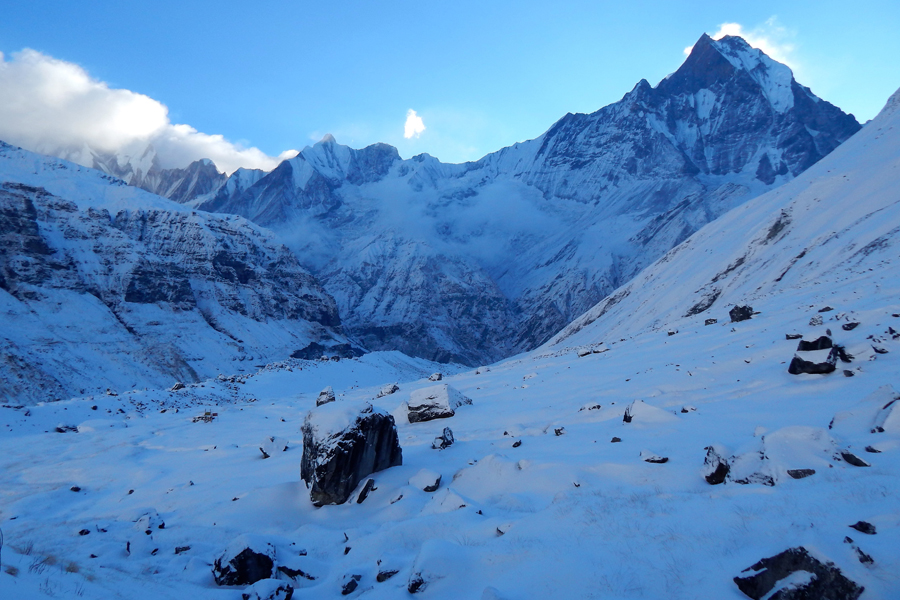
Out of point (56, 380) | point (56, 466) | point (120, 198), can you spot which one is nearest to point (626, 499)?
point (56, 466)

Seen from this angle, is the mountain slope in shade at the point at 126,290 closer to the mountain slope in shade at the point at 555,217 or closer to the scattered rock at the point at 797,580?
the mountain slope in shade at the point at 555,217

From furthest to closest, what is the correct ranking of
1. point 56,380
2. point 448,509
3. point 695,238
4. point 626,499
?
point 695,238 → point 56,380 → point 448,509 → point 626,499

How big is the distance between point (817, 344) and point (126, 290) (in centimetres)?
9303

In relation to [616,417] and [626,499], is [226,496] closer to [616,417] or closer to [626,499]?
[626,499]

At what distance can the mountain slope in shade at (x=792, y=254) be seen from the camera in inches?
1071

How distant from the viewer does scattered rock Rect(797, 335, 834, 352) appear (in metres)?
12.9

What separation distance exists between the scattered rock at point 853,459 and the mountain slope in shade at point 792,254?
1519cm

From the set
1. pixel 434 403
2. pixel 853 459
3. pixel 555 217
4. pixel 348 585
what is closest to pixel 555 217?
pixel 555 217

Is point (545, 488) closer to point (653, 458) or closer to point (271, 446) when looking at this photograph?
point (653, 458)

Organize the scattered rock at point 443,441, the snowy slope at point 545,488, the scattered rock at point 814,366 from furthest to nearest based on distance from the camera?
the scattered rock at point 443,441, the scattered rock at point 814,366, the snowy slope at point 545,488

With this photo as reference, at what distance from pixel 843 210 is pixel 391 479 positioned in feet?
156

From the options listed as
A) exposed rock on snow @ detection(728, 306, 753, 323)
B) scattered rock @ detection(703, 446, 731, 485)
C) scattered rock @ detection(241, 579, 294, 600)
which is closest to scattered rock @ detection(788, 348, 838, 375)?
scattered rock @ detection(703, 446, 731, 485)

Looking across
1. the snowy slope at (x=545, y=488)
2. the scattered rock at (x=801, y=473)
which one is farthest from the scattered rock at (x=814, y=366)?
the scattered rock at (x=801, y=473)

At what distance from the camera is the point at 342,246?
174m
